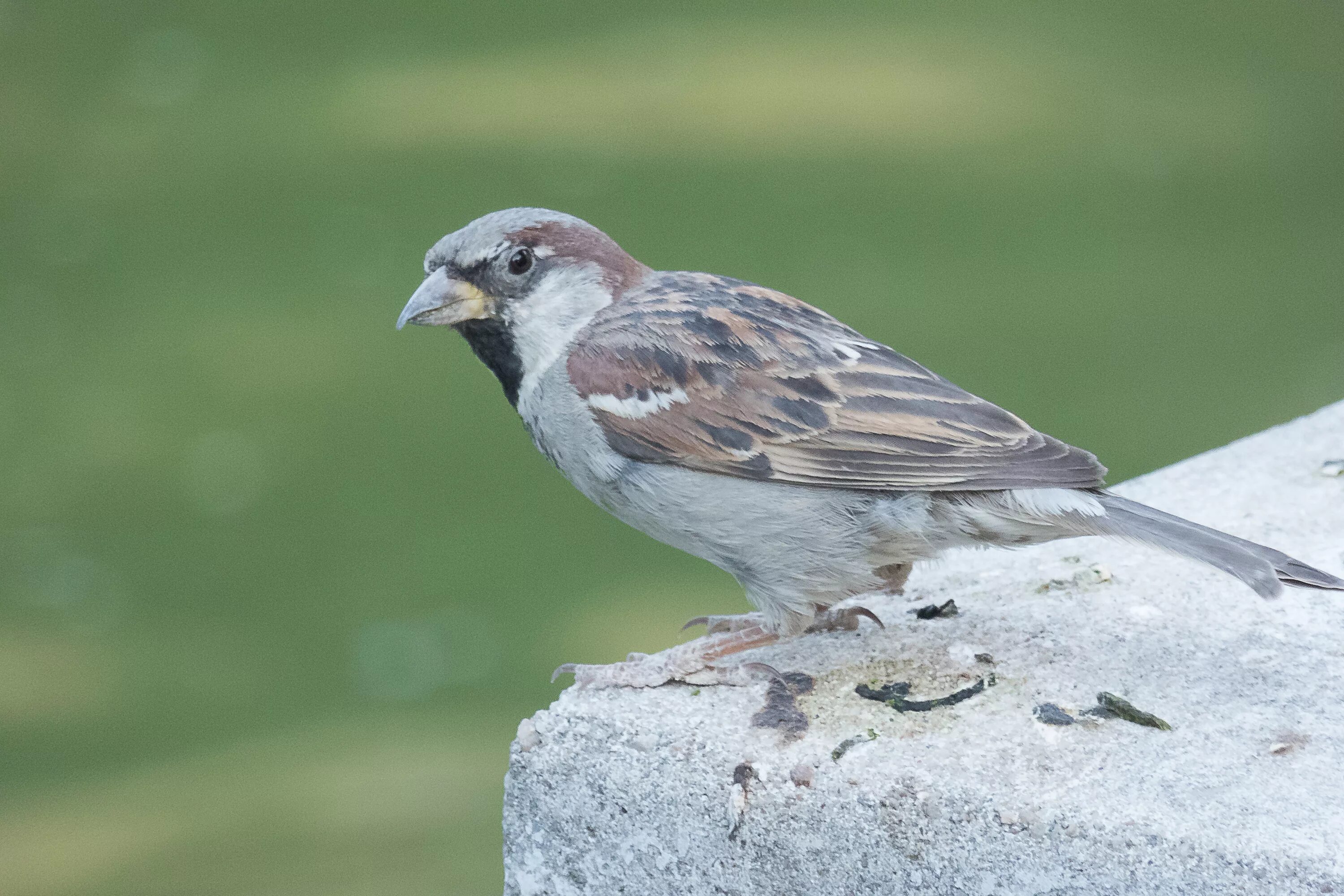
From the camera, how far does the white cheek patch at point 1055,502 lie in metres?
2.06

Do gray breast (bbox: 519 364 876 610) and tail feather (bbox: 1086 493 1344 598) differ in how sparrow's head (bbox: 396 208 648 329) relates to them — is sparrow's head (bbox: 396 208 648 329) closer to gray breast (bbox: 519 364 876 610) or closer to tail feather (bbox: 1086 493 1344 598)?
gray breast (bbox: 519 364 876 610)

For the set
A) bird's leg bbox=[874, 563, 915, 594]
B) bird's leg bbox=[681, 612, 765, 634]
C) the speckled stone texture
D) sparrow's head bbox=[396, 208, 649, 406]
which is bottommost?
the speckled stone texture

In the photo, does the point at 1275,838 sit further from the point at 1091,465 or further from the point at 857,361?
the point at 857,361

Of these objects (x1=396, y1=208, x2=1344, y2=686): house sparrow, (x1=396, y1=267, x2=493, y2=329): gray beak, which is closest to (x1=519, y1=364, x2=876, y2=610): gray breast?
(x1=396, y1=208, x2=1344, y2=686): house sparrow

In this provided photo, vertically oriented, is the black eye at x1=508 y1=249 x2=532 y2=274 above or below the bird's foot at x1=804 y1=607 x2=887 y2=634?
above

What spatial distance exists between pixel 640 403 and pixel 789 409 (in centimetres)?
23

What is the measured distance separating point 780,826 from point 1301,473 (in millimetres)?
1466

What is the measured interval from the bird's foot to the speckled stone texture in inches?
0.6

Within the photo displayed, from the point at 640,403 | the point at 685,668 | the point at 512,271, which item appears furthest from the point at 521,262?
the point at 685,668

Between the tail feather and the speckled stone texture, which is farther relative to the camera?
the tail feather

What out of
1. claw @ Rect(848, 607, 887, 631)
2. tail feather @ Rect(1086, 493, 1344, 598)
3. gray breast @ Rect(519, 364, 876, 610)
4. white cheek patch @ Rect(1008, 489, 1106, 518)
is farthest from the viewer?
claw @ Rect(848, 607, 887, 631)

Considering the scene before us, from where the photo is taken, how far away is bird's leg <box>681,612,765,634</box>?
2.49m

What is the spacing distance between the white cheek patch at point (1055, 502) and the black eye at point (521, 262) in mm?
850

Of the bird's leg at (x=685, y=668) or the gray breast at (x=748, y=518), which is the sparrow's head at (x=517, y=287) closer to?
the gray breast at (x=748, y=518)
